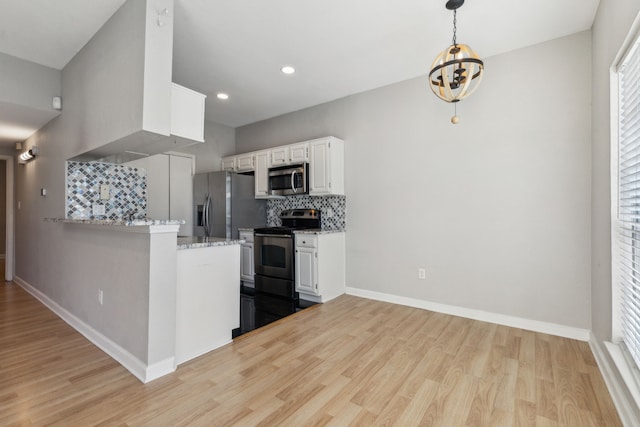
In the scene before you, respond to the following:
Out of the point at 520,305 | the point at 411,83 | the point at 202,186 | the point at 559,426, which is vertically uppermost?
the point at 411,83

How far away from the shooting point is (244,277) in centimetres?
440

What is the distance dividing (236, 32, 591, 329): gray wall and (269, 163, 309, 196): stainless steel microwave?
0.62m

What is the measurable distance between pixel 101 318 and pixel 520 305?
3.75 meters

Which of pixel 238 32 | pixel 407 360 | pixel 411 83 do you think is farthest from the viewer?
pixel 411 83

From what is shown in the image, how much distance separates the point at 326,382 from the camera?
1.94 m

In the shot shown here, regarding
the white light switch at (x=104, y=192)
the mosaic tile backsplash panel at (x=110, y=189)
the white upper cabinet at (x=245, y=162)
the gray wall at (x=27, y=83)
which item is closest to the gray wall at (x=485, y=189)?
the white upper cabinet at (x=245, y=162)

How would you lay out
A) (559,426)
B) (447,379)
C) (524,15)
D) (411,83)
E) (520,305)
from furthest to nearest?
(411,83) < (520,305) < (524,15) < (447,379) < (559,426)

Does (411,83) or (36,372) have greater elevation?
(411,83)

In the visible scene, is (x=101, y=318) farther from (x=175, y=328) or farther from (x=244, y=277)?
(x=244, y=277)

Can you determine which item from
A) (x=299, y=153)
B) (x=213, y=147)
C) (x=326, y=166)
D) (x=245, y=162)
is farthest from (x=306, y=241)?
(x=213, y=147)

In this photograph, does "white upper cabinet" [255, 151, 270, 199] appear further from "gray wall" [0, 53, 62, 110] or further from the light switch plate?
"gray wall" [0, 53, 62, 110]

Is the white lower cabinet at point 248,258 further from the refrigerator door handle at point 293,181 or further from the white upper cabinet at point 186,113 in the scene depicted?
the white upper cabinet at point 186,113

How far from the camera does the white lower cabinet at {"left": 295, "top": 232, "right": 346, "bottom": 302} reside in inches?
144

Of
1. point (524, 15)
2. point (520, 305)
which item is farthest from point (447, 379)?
point (524, 15)
